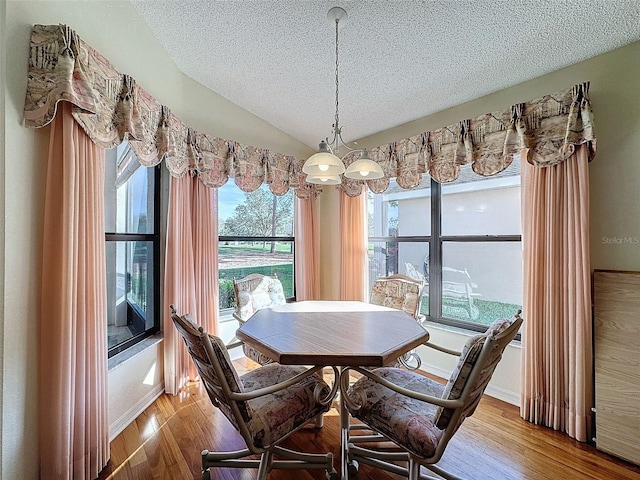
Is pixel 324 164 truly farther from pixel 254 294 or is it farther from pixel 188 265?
pixel 188 265

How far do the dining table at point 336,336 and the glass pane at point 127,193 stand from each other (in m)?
1.33

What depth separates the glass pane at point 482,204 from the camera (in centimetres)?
259

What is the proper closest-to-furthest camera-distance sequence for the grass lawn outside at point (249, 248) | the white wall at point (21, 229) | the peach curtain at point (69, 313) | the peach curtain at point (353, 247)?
the white wall at point (21, 229) < the peach curtain at point (69, 313) < the grass lawn outside at point (249, 248) < the peach curtain at point (353, 247)

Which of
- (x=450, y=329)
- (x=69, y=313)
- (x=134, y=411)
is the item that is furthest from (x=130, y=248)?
(x=450, y=329)

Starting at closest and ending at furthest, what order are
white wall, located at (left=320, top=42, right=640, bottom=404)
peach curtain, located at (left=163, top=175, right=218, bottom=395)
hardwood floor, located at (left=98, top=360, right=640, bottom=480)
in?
hardwood floor, located at (left=98, top=360, right=640, bottom=480) → white wall, located at (left=320, top=42, right=640, bottom=404) → peach curtain, located at (left=163, top=175, right=218, bottom=395)

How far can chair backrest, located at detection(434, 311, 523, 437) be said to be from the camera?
45.9 inches

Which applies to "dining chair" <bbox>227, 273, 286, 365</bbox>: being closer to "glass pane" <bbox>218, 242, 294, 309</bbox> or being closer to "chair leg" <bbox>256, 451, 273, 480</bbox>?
"glass pane" <bbox>218, 242, 294, 309</bbox>

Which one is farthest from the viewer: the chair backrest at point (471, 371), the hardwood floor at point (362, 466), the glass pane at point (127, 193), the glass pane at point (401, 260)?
the glass pane at point (401, 260)

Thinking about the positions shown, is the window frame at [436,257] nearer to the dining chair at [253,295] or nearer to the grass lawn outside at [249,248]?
the dining chair at [253,295]

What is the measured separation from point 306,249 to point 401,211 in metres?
1.26

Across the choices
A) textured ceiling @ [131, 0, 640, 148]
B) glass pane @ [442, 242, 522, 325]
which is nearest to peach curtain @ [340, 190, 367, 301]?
glass pane @ [442, 242, 522, 325]

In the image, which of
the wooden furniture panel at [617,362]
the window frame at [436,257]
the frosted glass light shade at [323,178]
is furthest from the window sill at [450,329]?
the frosted glass light shade at [323,178]

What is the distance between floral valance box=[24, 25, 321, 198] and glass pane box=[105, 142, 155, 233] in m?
0.35

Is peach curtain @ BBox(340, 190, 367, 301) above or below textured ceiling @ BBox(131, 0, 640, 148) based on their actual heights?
below
